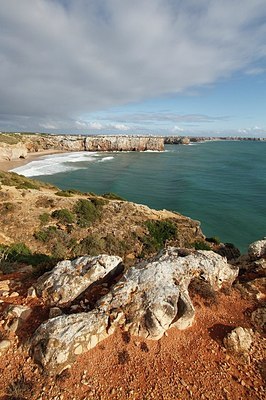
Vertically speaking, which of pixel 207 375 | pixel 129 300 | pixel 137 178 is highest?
pixel 129 300

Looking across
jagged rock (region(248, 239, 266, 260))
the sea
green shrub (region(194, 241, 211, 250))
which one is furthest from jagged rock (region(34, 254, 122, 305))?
the sea

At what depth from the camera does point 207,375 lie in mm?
6070

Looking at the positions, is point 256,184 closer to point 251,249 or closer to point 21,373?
point 251,249

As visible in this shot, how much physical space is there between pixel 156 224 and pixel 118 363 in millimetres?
20781

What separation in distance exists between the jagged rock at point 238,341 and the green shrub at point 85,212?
18.3 meters

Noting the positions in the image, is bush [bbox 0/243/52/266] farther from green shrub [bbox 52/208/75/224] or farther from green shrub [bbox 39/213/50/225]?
green shrub [bbox 52/208/75/224]

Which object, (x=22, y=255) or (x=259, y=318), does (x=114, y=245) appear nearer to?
(x=22, y=255)

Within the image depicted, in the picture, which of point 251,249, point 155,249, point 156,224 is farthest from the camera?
point 156,224

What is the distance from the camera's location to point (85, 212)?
25.3m

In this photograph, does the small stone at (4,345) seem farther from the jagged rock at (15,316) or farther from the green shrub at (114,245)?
the green shrub at (114,245)

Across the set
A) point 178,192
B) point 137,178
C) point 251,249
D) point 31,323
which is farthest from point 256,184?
point 31,323

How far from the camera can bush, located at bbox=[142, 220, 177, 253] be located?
77.9 ft

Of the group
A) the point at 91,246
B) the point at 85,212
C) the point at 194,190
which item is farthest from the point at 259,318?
the point at 194,190

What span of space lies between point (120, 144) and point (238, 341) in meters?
134
